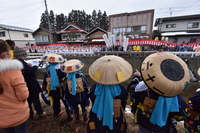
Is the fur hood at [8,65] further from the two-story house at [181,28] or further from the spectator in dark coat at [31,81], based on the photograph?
the two-story house at [181,28]

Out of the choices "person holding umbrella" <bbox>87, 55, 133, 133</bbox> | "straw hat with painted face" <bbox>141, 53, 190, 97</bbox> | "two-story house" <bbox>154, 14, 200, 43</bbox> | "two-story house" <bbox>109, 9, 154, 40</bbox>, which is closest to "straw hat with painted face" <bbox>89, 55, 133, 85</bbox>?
"person holding umbrella" <bbox>87, 55, 133, 133</bbox>

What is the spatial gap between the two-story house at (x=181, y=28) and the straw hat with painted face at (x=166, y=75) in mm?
22967

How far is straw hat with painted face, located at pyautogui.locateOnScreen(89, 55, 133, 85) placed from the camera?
1.33 meters

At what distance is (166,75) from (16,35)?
33.6m

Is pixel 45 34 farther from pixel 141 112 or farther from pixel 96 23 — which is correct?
pixel 141 112

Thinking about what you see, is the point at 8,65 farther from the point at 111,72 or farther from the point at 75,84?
the point at 111,72

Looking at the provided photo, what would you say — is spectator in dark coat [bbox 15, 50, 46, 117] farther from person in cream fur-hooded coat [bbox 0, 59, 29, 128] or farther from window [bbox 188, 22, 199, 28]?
window [bbox 188, 22, 199, 28]

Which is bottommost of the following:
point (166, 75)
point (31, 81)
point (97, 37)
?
point (31, 81)

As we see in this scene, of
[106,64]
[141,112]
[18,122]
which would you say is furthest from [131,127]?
[18,122]

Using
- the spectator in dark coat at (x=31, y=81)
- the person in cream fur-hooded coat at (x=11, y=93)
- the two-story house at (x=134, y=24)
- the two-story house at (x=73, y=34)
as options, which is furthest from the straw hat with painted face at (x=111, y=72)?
the two-story house at (x=73, y=34)

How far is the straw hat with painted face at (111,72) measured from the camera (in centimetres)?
133

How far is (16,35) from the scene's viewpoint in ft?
82.3

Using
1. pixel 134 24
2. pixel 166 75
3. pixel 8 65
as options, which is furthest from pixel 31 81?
pixel 134 24

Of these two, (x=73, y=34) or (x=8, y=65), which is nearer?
(x=8, y=65)
